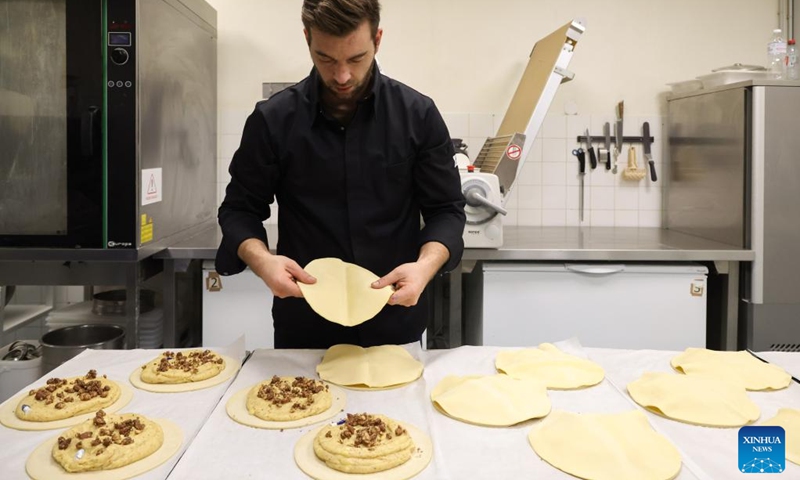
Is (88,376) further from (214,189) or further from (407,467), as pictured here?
(214,189)

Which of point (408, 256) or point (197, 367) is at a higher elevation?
point (408, 256)

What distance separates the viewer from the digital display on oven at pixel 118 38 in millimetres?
2328

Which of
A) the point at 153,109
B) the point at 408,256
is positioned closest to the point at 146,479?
the point at 408,256

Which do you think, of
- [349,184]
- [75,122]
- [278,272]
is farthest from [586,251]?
[75,122]

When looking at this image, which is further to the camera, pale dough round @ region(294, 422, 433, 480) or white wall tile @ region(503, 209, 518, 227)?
white wall tile @ region(503, 209, 518, 227)

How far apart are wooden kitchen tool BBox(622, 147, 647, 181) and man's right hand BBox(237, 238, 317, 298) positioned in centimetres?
231

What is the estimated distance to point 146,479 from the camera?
1104 millimetres

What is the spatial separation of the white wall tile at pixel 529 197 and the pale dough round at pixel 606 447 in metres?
2.18

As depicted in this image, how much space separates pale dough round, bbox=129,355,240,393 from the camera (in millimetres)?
1468

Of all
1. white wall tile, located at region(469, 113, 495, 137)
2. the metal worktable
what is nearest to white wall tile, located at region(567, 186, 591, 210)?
the metal worktable

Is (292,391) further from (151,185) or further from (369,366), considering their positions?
(151,185)

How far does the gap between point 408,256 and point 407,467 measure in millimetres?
792

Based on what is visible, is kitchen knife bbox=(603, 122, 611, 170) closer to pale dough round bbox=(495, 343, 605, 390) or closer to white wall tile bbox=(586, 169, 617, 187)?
white wall tile bbox=(586, 169, 617, 187)

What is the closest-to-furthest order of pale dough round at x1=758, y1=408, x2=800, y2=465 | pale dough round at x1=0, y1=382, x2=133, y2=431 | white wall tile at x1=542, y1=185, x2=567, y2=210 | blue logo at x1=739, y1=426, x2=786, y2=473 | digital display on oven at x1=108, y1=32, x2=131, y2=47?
blue logo at x1=739, y1=426, x2=786, y2=473 < pale dough round at x1=758, y1=408, x2=800, y2=465 < pale dough round at x1=0, y1=382, x2=133, y2=431 < digital display on oven at x1=108, y1=32, x2=131, y2=47 < white wall tile at x1=542, y1=185, x2=567, y2=210
